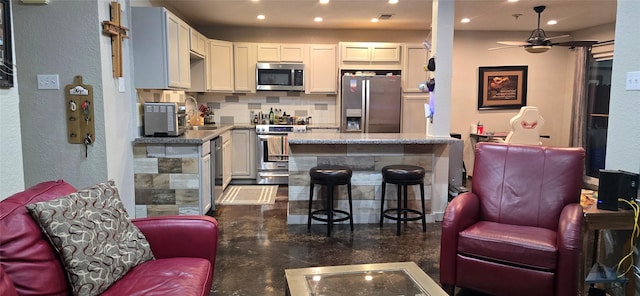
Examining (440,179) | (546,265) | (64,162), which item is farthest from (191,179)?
(546,265)

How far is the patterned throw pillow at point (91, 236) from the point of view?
1.60m

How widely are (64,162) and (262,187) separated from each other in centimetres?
295

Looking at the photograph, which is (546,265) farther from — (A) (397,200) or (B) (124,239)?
(B) (124,239)

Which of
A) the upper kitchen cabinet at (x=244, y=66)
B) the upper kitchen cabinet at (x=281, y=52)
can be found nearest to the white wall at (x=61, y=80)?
the upper kitchen cabinet at (x=244, y=66)

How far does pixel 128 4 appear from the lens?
3725 mm

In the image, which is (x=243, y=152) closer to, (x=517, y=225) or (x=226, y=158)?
(x=226, y=158)

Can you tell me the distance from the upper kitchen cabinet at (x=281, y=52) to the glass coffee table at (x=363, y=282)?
15.3ft

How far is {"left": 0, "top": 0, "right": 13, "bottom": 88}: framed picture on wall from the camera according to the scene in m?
1.84

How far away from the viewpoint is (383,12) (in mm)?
5367

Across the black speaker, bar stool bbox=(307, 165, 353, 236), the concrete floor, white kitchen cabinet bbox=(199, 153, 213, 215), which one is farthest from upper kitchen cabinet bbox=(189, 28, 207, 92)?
the black speaker

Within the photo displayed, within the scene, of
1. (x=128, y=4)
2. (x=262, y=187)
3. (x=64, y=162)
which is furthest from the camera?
(x=262, y=187)

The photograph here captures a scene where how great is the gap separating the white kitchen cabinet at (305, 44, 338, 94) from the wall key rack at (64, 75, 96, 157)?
359 cm

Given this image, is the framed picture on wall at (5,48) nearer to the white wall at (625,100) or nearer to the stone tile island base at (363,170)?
the stone tile island base at (363,170)

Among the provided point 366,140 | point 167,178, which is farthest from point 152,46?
point 366,140
